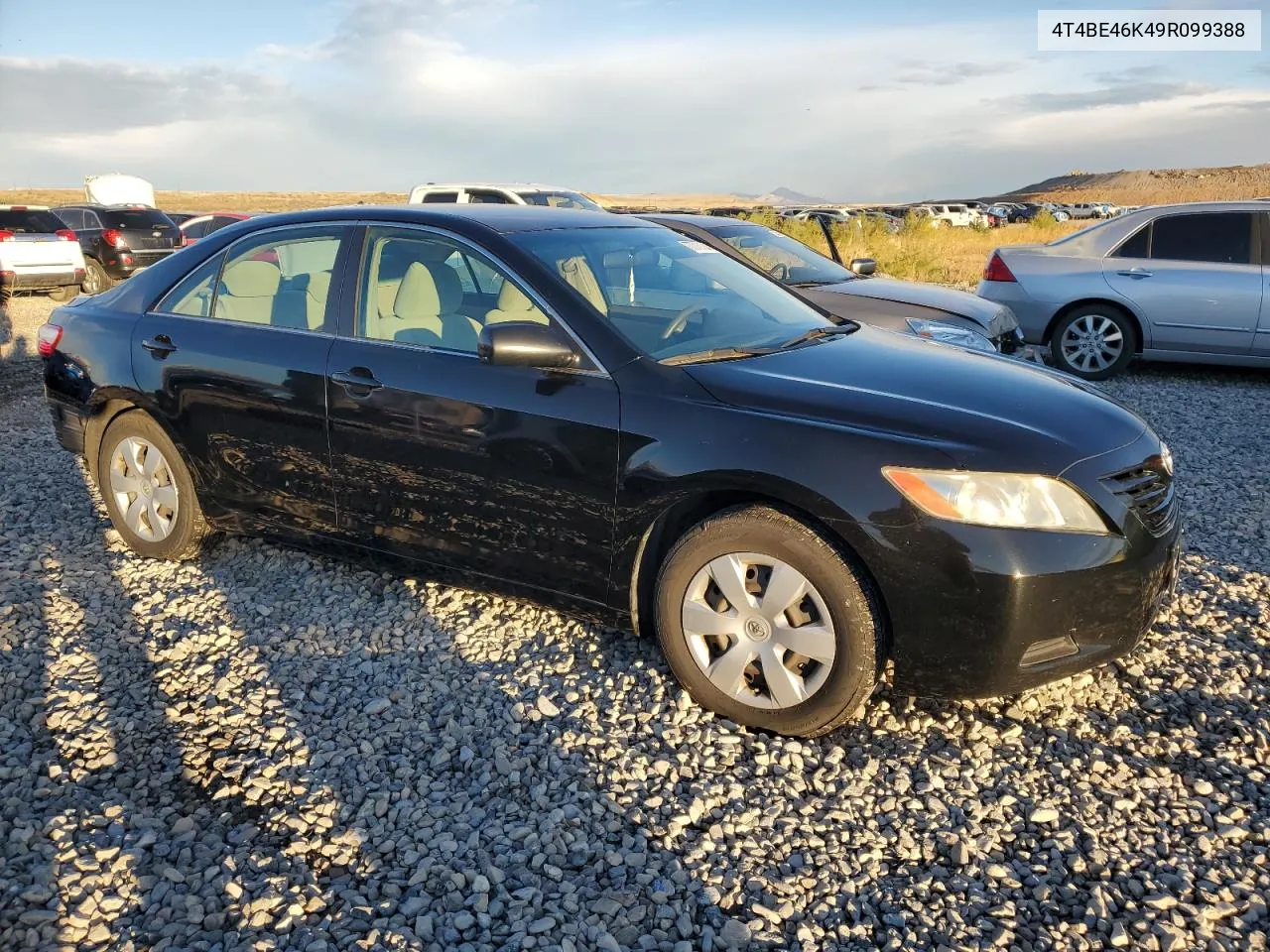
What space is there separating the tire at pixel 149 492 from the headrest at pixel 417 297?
1.44m

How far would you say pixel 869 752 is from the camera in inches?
126

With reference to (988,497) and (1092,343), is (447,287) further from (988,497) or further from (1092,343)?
(1092,343)

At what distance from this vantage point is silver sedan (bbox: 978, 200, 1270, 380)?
8859 millimetres

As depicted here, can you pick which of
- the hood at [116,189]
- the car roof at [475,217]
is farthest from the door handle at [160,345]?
the hood at [116,189]

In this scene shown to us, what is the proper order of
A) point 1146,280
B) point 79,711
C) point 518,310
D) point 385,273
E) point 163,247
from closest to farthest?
point 79,711
point 518,310
point 385,273
point 1146,280
point 163,247

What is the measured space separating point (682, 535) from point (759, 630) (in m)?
0.42

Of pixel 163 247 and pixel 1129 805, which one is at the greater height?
pixel 163 247

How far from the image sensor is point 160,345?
452cm

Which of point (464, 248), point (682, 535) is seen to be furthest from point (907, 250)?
point (682, 535)

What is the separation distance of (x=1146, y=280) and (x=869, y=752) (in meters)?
7.64

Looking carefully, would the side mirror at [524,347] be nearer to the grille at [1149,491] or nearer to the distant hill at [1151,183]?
the grille at [1149,491]

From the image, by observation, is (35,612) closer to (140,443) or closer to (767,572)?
(140,443)

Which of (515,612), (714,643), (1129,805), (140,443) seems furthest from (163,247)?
(1129,805)

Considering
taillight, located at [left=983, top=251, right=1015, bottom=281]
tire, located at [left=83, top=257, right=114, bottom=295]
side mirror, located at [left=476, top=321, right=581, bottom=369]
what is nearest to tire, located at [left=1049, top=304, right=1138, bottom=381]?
taillight, located at [left=983, top=251, right=1015, bottom=281]
